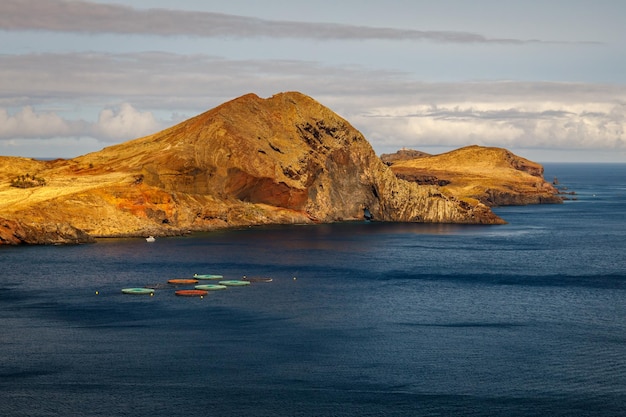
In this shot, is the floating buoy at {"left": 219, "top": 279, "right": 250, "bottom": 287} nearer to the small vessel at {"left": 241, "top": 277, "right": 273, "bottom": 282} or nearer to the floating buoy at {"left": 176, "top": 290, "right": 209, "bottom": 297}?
the small vessel at {"left": 241, "top": 277, "right": 273, "bottom": 282}

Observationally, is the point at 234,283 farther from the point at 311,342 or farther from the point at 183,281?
the point at 311,342

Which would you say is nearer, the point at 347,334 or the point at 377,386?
the point at 377,386

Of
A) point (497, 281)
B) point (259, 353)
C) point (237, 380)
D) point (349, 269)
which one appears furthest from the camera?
point (349, 269)

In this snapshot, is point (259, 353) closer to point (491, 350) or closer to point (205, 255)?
point (491, 350)

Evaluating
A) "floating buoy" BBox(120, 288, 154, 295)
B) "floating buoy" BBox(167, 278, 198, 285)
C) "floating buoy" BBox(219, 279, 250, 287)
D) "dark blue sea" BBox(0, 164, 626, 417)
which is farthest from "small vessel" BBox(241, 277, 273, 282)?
"floating buoy" BBox(120, 288, 154, 295)

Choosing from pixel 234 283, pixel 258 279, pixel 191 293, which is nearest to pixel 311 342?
pixel 191 293

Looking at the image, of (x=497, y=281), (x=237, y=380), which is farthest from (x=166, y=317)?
(x=497, y=281)

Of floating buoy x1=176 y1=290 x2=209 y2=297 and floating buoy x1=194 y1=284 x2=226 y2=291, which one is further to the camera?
floating buoy x1=194 y1=284 x2=226 y2=291

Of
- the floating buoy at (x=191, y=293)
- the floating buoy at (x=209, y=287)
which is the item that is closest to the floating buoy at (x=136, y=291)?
the floating buoy at (x=191, y=293)

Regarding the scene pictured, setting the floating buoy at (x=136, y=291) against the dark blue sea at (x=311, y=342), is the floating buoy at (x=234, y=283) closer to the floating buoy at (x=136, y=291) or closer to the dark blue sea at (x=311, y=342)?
the dark blue sea at (x=311, y=342)
